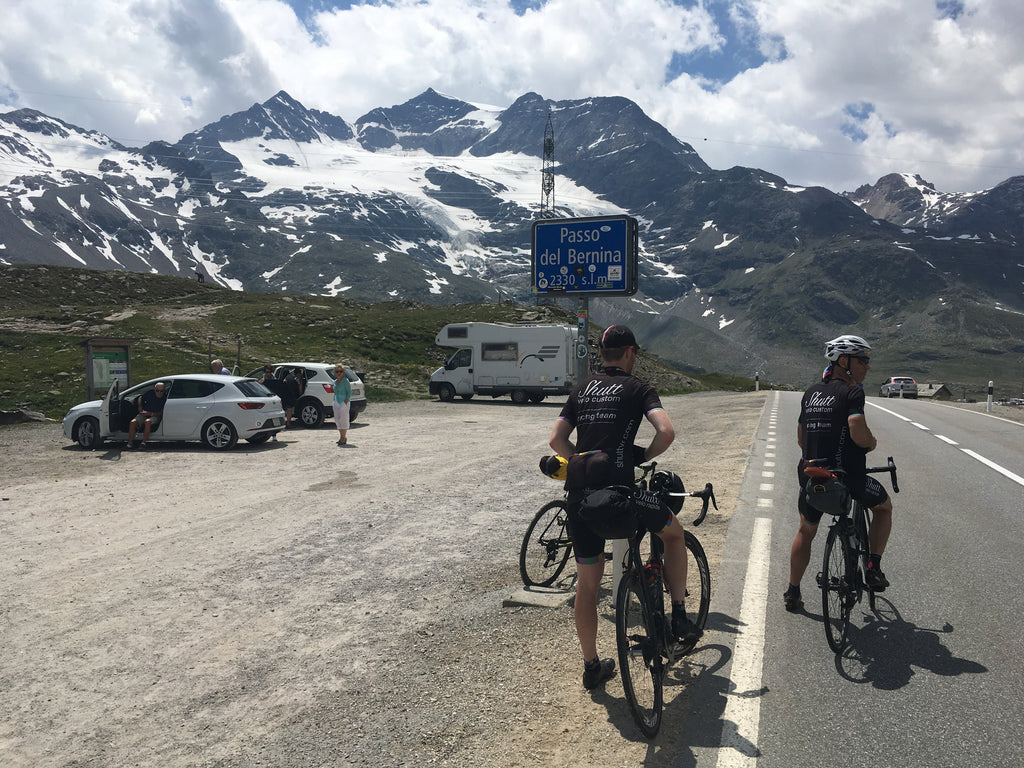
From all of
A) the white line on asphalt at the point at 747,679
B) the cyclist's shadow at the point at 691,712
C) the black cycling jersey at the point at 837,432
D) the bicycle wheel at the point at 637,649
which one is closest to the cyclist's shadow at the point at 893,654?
the white line on asphalt at the point at 747,679

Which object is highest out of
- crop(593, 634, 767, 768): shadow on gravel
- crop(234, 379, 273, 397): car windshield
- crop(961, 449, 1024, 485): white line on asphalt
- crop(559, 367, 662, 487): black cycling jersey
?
crop(559, 367, 662, 487): black cycling jersey

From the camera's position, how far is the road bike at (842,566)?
4.95 m

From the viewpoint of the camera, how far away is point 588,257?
26.6ft

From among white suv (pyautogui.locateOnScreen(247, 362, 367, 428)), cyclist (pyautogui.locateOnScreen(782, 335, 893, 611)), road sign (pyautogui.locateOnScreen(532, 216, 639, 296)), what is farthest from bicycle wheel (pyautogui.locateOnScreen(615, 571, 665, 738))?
white suv (pyautogui.locateOnScreen(247, 362, 367, 428))

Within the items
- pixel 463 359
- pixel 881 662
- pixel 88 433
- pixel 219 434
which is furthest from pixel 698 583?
pixel 463 359

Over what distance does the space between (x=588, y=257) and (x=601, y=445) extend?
4.35 m

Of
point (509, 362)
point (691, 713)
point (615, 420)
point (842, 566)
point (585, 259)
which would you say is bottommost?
point (691, 713)

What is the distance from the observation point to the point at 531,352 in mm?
33719

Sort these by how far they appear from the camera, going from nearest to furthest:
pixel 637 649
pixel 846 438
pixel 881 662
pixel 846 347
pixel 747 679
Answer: pixel 637 649 < pixel 747 679 < pixel 881 662 < pixel 846 438 < pixel 846 347

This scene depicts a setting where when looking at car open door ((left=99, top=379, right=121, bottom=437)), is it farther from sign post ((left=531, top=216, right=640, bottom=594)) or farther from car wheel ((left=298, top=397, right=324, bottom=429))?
sign post ((left=531, top=216, right=640, bottom=594))

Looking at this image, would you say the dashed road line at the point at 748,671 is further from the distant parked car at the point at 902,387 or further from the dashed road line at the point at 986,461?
the distant parked car at the point at 902,387

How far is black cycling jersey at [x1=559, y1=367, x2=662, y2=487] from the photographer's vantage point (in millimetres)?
4098

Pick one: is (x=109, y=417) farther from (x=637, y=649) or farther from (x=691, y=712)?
(x=691, y=712)

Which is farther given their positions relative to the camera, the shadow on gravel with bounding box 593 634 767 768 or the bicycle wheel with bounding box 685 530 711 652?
the bicycle wheel with bounding box 685 530 711 652
